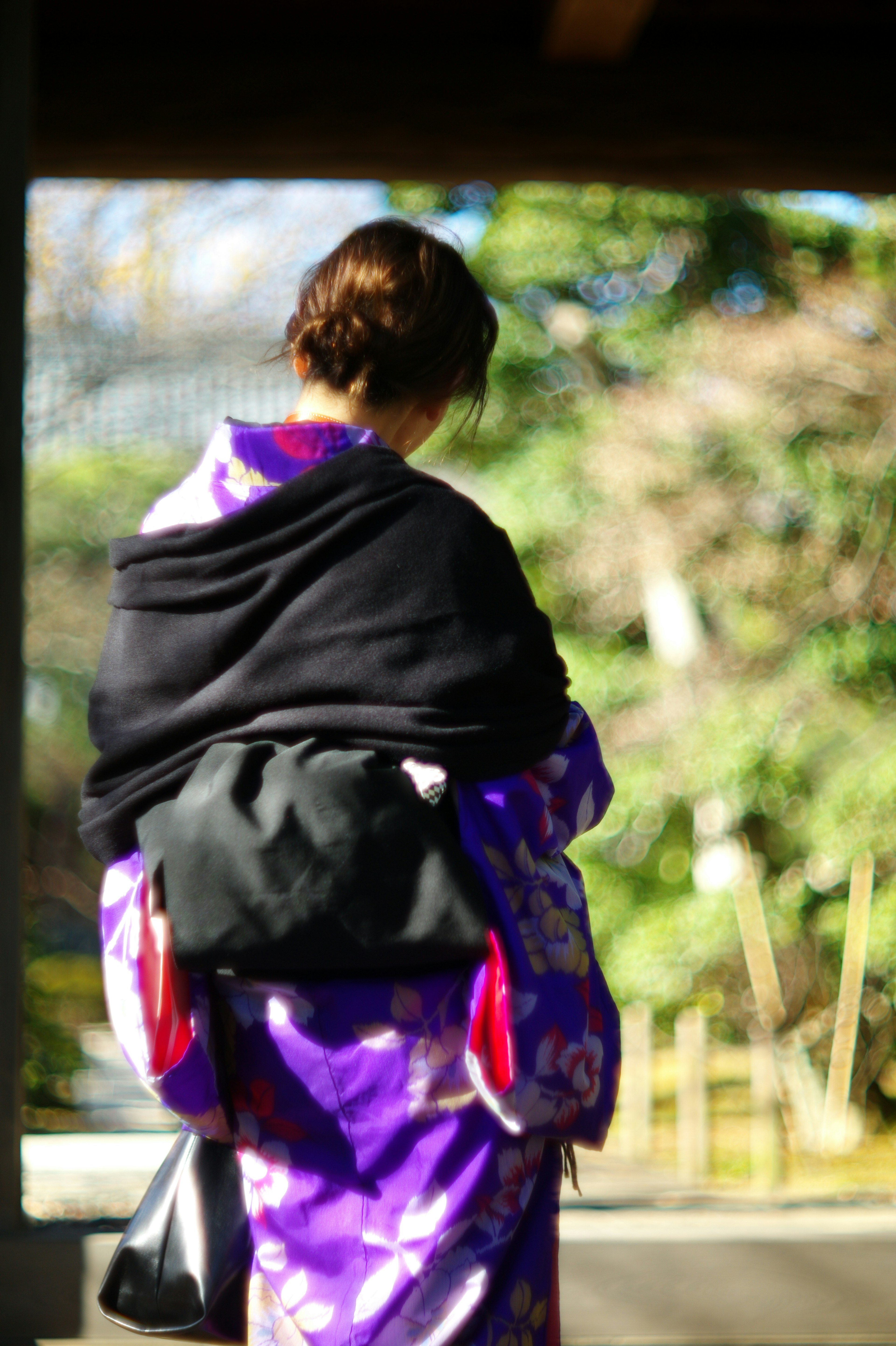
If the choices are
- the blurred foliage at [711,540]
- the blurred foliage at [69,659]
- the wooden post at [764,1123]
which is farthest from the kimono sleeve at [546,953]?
the blurred foliage at [69,659]

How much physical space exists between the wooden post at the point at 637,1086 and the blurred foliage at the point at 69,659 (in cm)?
394

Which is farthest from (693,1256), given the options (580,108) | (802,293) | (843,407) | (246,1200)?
(802,293)

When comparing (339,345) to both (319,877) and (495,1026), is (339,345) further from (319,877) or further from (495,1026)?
(495,1026)

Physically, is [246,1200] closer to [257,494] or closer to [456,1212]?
[456,1212]

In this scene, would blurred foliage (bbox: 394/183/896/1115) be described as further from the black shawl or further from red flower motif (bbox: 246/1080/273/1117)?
red flower motif (bbox: 246/1080/273/1117)

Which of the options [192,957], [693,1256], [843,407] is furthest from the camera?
[843,407]

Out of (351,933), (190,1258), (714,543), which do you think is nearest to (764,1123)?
(714,543)

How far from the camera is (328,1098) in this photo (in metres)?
0.76

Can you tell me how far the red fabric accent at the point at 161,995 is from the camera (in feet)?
2.50

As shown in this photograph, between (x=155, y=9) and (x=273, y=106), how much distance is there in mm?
235

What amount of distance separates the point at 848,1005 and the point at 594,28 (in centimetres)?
486

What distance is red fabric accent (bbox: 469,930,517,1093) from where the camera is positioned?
28.3 inches

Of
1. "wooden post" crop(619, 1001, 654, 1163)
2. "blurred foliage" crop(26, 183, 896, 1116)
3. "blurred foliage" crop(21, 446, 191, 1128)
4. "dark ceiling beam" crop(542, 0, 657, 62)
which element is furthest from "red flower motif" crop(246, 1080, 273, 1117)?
"blurred foliage" crop(21, 446, 191, 1128)

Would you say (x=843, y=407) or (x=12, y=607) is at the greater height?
A: (x=843, y=407)
